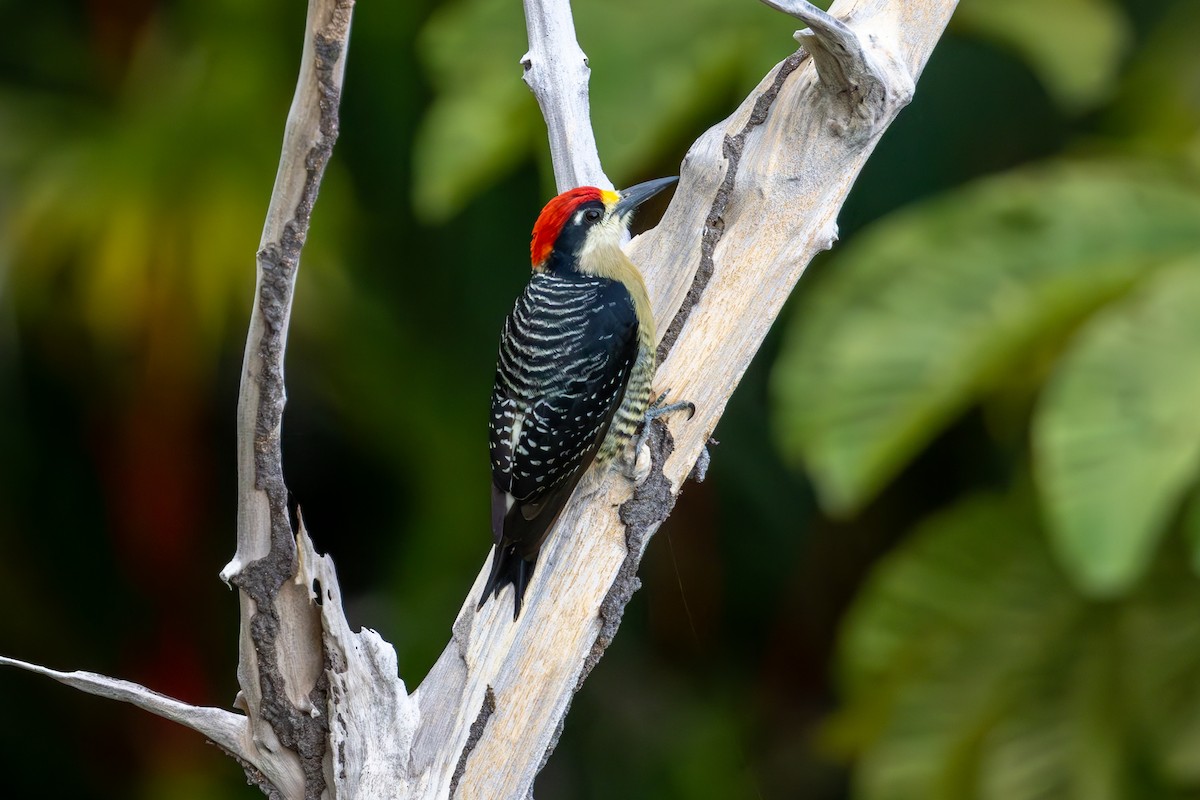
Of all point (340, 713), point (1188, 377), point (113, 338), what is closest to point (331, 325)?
point (113, 338)

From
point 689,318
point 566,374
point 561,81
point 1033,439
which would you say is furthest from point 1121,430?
point 561,81

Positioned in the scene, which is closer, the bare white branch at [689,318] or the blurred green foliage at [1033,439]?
the bare white branch at [689,318]

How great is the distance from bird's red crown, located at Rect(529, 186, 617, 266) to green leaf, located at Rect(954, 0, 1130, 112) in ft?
4.59

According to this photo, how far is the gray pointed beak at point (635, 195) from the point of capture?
2.16m

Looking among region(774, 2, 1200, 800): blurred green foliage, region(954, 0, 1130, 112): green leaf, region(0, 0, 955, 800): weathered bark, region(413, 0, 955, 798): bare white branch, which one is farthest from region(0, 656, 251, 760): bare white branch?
region(954, 0, 1130, 112): green leaf

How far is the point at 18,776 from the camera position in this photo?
3602 mm

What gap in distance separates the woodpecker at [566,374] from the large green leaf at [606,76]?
0.69m

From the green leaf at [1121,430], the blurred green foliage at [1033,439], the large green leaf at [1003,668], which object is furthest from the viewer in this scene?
the large green leaf at [1003,668]

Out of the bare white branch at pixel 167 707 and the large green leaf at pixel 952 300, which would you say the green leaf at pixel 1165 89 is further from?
the bare white branch at pixel 167 707

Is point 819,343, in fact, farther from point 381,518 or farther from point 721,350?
point 381,518

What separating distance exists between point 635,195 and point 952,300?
925 millimetres

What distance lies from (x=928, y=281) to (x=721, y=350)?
1.05 meters

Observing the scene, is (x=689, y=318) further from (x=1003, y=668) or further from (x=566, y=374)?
(x=1003, y=668)

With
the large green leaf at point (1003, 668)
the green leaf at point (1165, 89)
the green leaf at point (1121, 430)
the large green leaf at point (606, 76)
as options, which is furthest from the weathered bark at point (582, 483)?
the green leaf at point (1165, 89)
